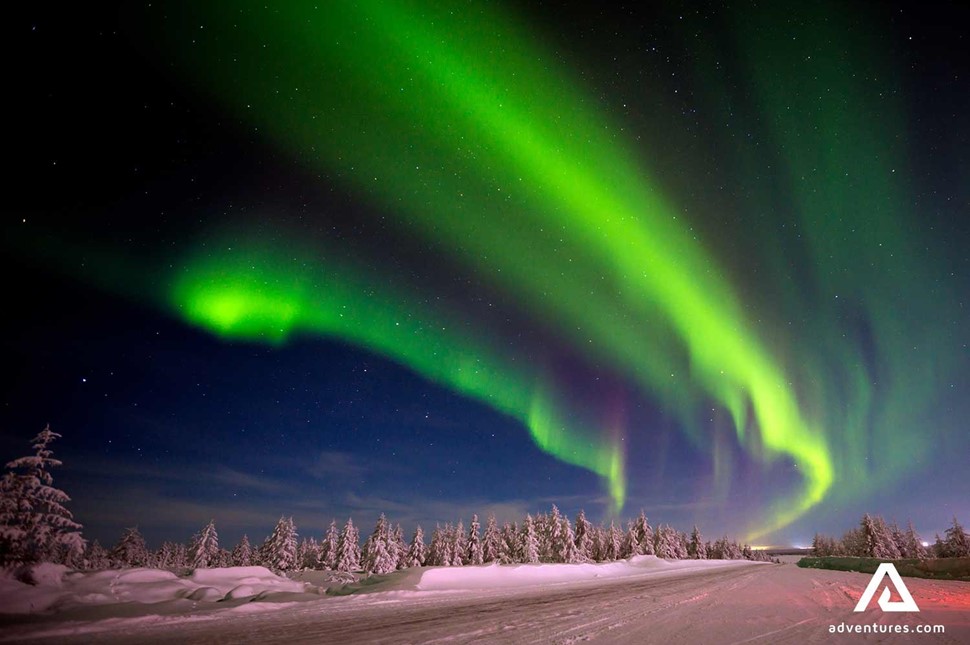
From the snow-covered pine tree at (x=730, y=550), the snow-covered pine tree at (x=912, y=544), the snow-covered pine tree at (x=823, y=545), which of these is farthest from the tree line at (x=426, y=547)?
the snow-covered pine tree at (x=823, y=545)

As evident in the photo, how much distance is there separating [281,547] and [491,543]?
115 feet

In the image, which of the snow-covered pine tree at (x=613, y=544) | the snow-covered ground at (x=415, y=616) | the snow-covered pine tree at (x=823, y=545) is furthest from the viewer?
the snow-covered pine tree at (x=823, y=545)

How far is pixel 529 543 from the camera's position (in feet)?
221

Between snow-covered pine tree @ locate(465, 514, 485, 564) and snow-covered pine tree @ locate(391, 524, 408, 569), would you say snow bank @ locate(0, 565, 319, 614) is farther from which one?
snow-covered pine tree @ locate(465, 514, 485, 564)

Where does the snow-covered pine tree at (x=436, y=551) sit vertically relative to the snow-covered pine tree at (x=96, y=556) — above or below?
above

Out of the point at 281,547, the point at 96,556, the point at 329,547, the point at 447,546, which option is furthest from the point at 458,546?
the point at 96,556

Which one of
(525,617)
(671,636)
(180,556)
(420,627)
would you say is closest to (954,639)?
(671,636)

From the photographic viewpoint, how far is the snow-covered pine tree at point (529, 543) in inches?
2638

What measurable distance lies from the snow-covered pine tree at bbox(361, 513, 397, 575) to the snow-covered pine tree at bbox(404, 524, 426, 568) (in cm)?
255

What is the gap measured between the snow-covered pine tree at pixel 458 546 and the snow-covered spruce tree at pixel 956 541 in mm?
72759

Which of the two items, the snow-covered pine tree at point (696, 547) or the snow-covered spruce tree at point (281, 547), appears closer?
the snow-covered spruce tree at point (281, 547)

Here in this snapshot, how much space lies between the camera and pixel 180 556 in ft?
318

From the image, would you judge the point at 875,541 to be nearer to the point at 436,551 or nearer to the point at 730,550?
the point at 730,550

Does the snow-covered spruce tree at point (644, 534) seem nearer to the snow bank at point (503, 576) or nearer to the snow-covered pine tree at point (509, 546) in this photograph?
the snow-covered pine tree at point (509, 546)
